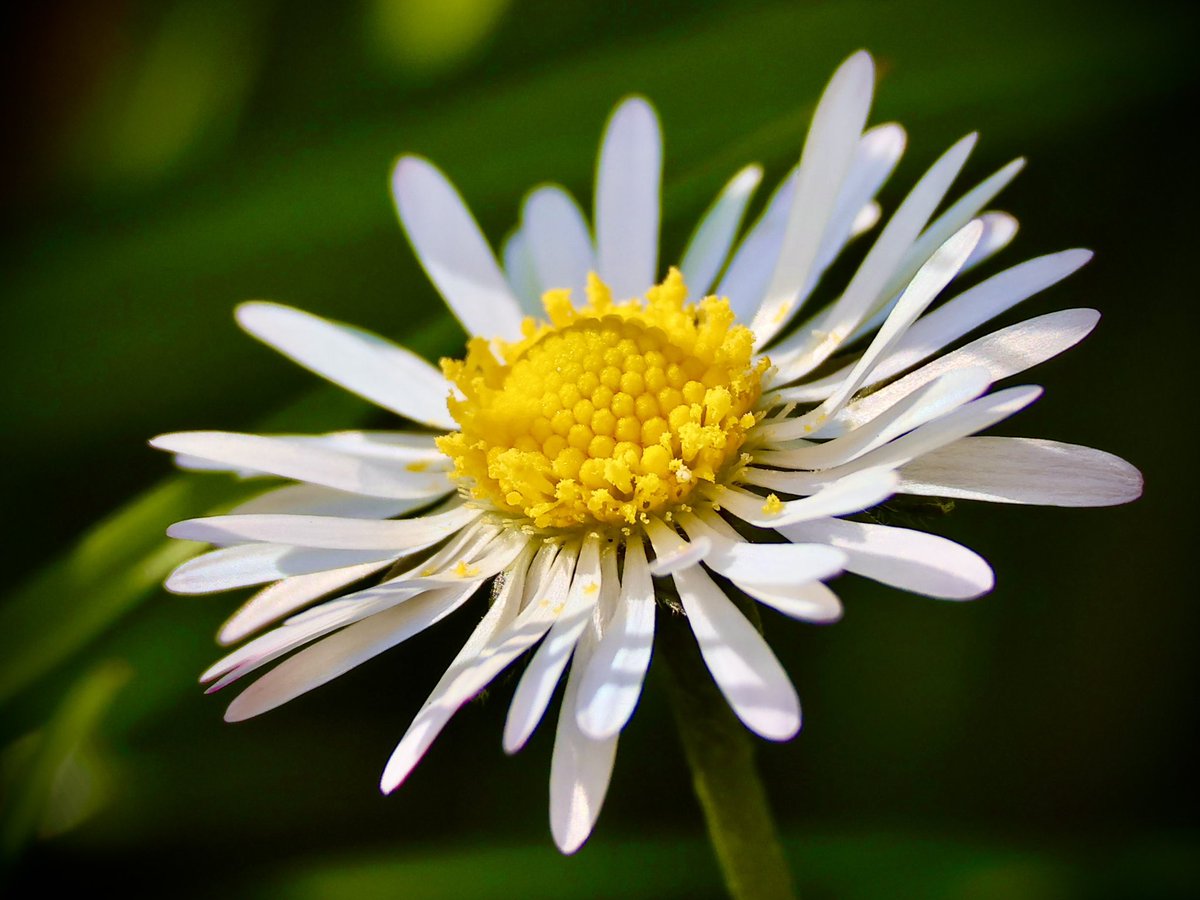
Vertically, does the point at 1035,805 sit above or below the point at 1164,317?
below

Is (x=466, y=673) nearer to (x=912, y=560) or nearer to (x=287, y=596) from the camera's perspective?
(x=287, y=596)

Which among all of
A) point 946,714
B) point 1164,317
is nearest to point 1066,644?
point 946,714

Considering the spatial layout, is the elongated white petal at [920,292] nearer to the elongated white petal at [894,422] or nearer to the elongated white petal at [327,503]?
the elongated white petal at [894,422]

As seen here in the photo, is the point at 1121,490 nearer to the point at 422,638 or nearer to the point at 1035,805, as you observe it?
the point at 1035,805

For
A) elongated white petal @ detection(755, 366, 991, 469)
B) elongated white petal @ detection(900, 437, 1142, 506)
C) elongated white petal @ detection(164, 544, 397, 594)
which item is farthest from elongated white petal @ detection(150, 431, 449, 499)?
elongated white petal @ detection(900, 437, 1142, 506)

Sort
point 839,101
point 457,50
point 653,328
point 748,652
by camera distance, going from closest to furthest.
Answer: point 748,652 < point 839,101 < point 653,328 < point 457,50

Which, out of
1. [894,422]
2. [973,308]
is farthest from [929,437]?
[973,308]

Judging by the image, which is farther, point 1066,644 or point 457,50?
point 457,50

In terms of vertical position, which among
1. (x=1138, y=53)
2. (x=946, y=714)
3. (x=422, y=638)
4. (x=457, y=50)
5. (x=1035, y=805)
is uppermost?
(x=457, y=50)
